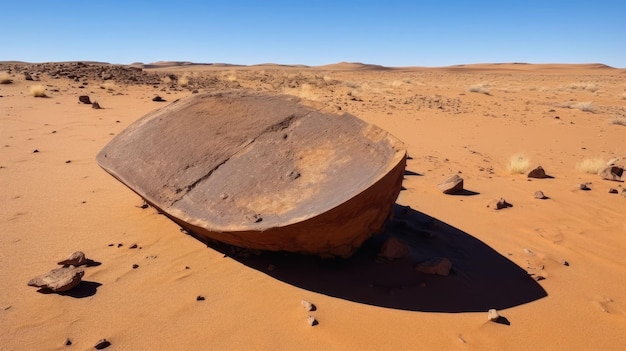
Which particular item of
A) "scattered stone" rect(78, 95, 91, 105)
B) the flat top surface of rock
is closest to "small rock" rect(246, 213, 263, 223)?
the flat top surface of rock

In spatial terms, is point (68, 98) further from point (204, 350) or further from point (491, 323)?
point (491, 323)

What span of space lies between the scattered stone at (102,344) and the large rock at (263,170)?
2.89 feet

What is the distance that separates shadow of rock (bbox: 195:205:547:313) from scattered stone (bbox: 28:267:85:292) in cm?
100

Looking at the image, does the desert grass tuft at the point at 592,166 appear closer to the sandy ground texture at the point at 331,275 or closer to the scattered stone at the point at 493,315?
the sandy ground texture at the point at 331,275

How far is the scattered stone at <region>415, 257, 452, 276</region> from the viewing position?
3.14 m

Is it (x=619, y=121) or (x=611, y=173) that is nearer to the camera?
(x=611, y=173)

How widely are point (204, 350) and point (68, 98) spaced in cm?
1149

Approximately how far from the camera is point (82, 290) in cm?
282

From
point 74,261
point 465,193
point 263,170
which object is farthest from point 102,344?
point 465,193

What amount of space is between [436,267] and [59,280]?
2597mm

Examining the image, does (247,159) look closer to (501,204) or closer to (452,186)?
(452,186)

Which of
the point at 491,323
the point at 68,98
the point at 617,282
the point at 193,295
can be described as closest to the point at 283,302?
the point at 193,295

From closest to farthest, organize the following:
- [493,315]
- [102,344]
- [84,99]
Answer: [102,344] < [493,315] < [84,99]

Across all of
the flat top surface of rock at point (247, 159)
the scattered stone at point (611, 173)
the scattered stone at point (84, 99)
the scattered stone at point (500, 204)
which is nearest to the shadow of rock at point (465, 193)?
the scattered stone at point (500, 204)
